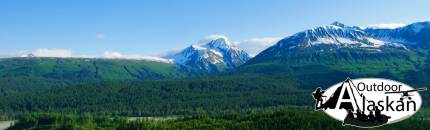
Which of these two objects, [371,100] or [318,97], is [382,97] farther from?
[318,97]

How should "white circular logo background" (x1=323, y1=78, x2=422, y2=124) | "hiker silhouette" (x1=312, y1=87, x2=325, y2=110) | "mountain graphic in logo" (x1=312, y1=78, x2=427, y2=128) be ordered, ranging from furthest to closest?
"white circular logo background" (x1=323, y1=78, x2=422, y2=124), "mountain graphic in logo" (x1=312, y1=78, x2=427, y2=128), "hiker silhouette" (x1=312, y1=87, x2=325, y2=110)

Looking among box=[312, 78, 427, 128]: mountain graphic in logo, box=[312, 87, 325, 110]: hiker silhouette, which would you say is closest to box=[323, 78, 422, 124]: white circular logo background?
box=[312, 78, 427, 128]: mountain graphic in logo

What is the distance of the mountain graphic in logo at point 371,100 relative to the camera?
232 ft

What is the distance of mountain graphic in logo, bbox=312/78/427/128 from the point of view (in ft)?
232

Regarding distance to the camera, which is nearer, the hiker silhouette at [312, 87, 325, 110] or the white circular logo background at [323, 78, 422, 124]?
the hiker silhouette at [312, 87, 325, 110]

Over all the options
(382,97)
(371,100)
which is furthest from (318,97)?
(382,97)

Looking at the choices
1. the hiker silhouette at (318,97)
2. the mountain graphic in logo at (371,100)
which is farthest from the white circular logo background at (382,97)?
the hiker silhouette at (318,97)

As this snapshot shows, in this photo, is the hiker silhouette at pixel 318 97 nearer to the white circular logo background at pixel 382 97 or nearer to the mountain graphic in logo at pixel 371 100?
the mountain graphic in logo at pixel 371 100

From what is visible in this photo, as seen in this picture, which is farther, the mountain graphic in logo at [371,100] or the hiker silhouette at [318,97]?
the mountain graphic in logo at [371,100]

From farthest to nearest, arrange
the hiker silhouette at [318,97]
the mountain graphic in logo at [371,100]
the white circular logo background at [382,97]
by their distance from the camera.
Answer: the white circular logo background at [382,97] < the mountain graphic in logo at [371,100] < the hiker silhouette at [318,97]

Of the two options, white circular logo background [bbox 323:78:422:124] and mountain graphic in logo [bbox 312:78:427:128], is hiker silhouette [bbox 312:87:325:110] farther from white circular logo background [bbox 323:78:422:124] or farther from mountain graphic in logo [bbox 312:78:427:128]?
white circular logo background [bbox 323:78:422:124]

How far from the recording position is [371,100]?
72.8 meters

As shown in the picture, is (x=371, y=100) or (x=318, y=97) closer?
(x=318, y=97)

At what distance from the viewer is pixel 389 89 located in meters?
71.7
